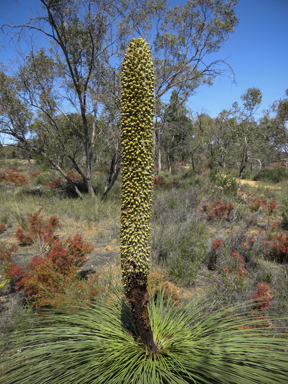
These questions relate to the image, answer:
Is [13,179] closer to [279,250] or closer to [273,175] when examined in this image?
[279,250]

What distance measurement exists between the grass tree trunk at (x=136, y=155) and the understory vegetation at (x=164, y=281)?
28.0 inches

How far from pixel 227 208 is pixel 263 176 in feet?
48.9

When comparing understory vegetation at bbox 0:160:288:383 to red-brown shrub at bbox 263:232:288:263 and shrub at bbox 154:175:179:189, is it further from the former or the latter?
shrub at bbox 154:175:179:189

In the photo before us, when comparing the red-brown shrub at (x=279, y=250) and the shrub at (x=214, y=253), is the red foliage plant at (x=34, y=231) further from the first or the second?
the red-brown shrub at (x=279, y=250)

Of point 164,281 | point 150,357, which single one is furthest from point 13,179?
point 150,357

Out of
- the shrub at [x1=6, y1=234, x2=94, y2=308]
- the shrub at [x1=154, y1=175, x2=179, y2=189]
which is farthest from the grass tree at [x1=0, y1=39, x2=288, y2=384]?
the shrub at [x1=154, y1=175, x2=179, y2=189]

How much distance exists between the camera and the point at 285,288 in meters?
3.77

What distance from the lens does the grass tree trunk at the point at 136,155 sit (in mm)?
1491

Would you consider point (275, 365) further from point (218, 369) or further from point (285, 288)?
point (285, 288)

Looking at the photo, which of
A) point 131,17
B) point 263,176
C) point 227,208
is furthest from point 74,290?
point 263,176

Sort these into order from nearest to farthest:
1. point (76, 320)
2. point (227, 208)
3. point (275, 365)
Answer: point (275, 365) < point (76, 320) < point (227, 208)

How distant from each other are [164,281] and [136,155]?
290 cm

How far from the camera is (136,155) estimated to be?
1.52m

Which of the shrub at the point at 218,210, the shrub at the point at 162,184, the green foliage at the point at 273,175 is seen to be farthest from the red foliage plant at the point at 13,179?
the green foliage at the point at 273,175
